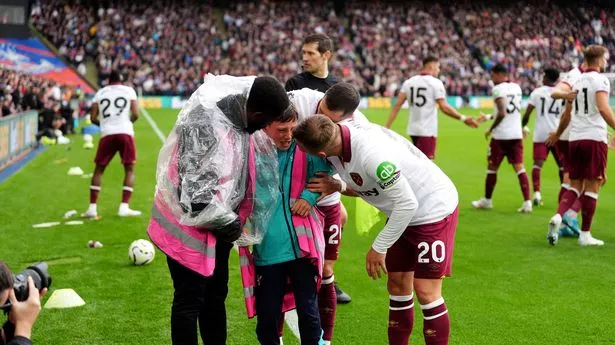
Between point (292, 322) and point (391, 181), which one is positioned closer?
point (391, 181)

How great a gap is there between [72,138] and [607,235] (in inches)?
729

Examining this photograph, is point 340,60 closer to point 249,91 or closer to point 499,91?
point 499,91

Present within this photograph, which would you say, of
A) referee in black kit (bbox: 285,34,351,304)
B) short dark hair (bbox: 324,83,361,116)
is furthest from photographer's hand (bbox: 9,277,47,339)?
referee in black kit (bbox: 285,34,351,304)

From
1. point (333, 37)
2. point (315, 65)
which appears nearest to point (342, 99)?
point (315, 65)

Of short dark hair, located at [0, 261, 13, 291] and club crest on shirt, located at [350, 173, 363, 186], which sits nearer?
short dark hair, located at [0, 261, 13, 291]

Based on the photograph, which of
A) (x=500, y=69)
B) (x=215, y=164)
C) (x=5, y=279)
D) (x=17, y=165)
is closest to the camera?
(x=5, y=279)

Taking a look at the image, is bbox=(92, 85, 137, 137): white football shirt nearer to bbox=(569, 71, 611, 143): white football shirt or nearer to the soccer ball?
the soccer ball

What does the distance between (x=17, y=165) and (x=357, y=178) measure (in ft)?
47.4

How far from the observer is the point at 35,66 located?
1474 inches

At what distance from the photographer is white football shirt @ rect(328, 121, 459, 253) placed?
13.3 feet

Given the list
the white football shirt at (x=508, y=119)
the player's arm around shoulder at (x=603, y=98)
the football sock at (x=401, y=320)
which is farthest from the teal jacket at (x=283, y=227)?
the white football shirt at (x=508, y=119)

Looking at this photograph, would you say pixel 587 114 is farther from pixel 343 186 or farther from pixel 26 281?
pixel 26 281

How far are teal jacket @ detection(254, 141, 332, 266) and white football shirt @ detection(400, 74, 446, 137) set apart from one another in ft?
21.8

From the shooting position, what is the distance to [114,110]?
1047 cm
